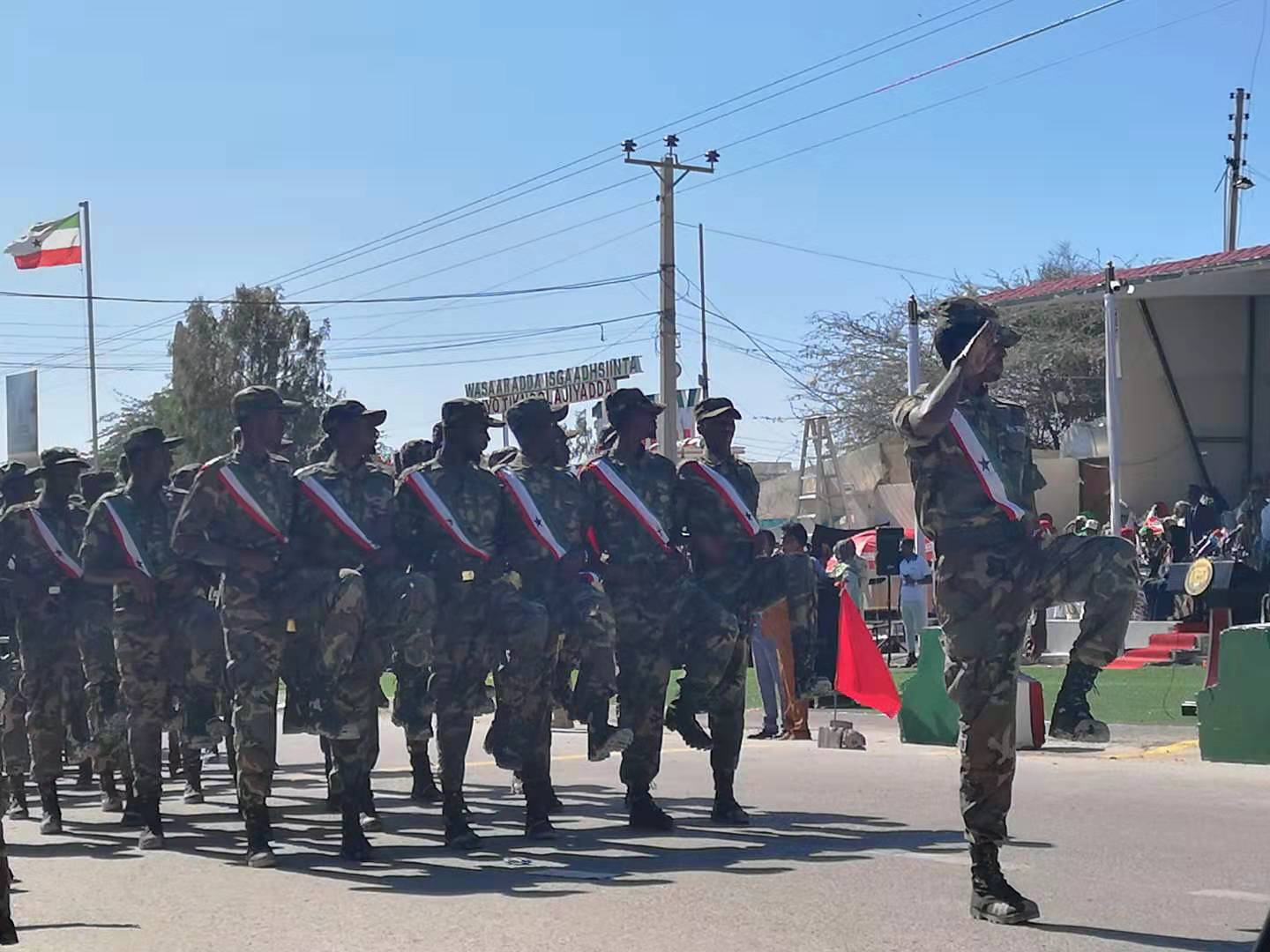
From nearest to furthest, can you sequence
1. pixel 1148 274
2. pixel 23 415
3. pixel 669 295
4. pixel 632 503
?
1. pixel 632 503
2. pixel 1148 274
3. pixel 669 295
4. pixel 23 415

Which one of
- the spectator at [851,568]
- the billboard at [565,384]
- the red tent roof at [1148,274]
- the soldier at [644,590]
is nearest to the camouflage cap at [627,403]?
the soldier at [644,590]

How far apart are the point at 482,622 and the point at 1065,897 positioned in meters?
3.62

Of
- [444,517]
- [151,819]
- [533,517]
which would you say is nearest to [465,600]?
[444,517]

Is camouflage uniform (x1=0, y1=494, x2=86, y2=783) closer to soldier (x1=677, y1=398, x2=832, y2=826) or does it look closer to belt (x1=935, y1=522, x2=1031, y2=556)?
soldier (x1=677, y1=398, x2=832, y2=826)

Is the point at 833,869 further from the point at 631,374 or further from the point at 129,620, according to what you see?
the point at 631,374

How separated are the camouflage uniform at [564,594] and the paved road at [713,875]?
75 cm

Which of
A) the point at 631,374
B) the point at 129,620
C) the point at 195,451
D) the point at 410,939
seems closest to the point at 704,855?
the point at 410,939

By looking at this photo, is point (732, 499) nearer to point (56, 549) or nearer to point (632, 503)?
point (632, 503)

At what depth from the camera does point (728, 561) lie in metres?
10.1

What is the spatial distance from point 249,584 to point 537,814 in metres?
2.13

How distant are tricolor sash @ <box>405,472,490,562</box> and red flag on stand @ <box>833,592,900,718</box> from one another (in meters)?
6.06

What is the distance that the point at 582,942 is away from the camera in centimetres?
672

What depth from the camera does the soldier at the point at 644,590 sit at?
9953 millimetres

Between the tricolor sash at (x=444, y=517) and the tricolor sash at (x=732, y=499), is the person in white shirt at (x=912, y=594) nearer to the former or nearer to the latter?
the tricolor sash at (x=732, y=499)
